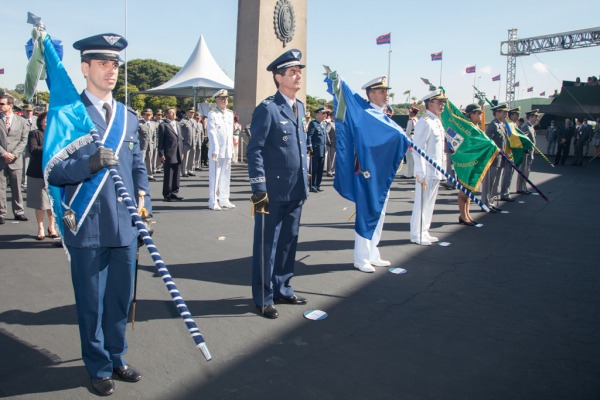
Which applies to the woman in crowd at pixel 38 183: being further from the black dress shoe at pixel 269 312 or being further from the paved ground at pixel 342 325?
the black dress shoe at pixel 269 312

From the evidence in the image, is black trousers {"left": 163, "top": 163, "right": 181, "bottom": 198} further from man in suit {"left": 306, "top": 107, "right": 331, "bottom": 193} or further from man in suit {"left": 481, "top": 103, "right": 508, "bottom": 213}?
man in suit {"left": 481, "top": 103, "right": 508, "bottom": 213}

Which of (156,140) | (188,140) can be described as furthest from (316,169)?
(156,140)

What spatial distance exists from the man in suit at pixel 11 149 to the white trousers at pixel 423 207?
6672 mm

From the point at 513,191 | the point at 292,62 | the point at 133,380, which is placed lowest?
the point at 133,380

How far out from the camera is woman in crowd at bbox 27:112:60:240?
7246 millimetres

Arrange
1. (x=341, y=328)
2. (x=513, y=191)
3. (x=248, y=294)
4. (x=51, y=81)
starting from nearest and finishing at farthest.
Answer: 1. (x=51, y=81)
2. (x=341, y=328)
3. (x=248, y=294)
4. (x=513, y=191)

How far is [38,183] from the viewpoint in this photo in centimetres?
732

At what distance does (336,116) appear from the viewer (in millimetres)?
6020

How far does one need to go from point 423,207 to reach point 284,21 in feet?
44.7

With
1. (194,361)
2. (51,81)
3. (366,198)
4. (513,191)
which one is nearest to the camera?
(51,81)

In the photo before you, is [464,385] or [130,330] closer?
[464,385]

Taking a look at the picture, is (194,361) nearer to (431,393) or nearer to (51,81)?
(431,393)

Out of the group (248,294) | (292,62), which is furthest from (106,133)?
(248,294)

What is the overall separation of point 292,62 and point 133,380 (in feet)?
9.72
